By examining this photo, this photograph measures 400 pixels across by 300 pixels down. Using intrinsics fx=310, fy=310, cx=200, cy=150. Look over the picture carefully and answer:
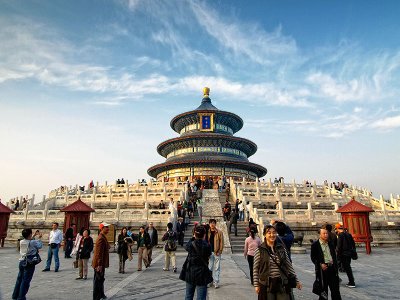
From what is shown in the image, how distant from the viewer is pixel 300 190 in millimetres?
26625

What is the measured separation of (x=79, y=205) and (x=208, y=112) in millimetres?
32443

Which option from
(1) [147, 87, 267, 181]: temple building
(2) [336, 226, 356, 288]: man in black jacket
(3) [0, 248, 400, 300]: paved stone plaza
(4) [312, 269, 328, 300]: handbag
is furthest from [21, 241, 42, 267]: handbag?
(1) [147, 87, 267, 181]: temple building

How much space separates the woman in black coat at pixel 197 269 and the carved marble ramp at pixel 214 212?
10.5m

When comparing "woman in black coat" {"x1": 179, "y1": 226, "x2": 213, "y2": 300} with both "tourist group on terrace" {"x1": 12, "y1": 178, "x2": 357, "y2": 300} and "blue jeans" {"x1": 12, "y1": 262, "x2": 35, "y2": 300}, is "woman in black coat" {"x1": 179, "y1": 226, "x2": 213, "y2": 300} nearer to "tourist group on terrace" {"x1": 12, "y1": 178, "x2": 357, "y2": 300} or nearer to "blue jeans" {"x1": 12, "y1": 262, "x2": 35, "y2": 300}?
"tourist group on terrace" {"x1": 12, "y1": 178, "x2": 357, "y2": 300}

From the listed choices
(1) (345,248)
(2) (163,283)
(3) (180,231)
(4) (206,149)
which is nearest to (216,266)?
(2) (163,283)

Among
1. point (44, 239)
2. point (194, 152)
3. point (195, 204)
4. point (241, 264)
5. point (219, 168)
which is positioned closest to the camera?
point (241, 264)

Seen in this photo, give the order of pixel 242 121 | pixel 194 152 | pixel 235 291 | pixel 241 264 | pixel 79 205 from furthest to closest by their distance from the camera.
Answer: pixel 242 121 → pixel 194 152 → pixel 79 205 → pixel 241 264 → pixel 235 291

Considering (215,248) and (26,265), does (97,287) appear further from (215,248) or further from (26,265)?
(215,248)

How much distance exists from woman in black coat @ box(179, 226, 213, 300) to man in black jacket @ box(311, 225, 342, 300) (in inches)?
89.0

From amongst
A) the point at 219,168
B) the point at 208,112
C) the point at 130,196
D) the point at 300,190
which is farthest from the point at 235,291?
the point at 208,112

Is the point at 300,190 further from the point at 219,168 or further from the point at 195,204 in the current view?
the point at 219,168

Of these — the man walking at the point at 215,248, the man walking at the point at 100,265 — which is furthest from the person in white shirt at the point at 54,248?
the man walking at the point at 215,248

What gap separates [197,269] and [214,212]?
15.7m

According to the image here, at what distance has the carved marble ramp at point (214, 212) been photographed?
644 inches
